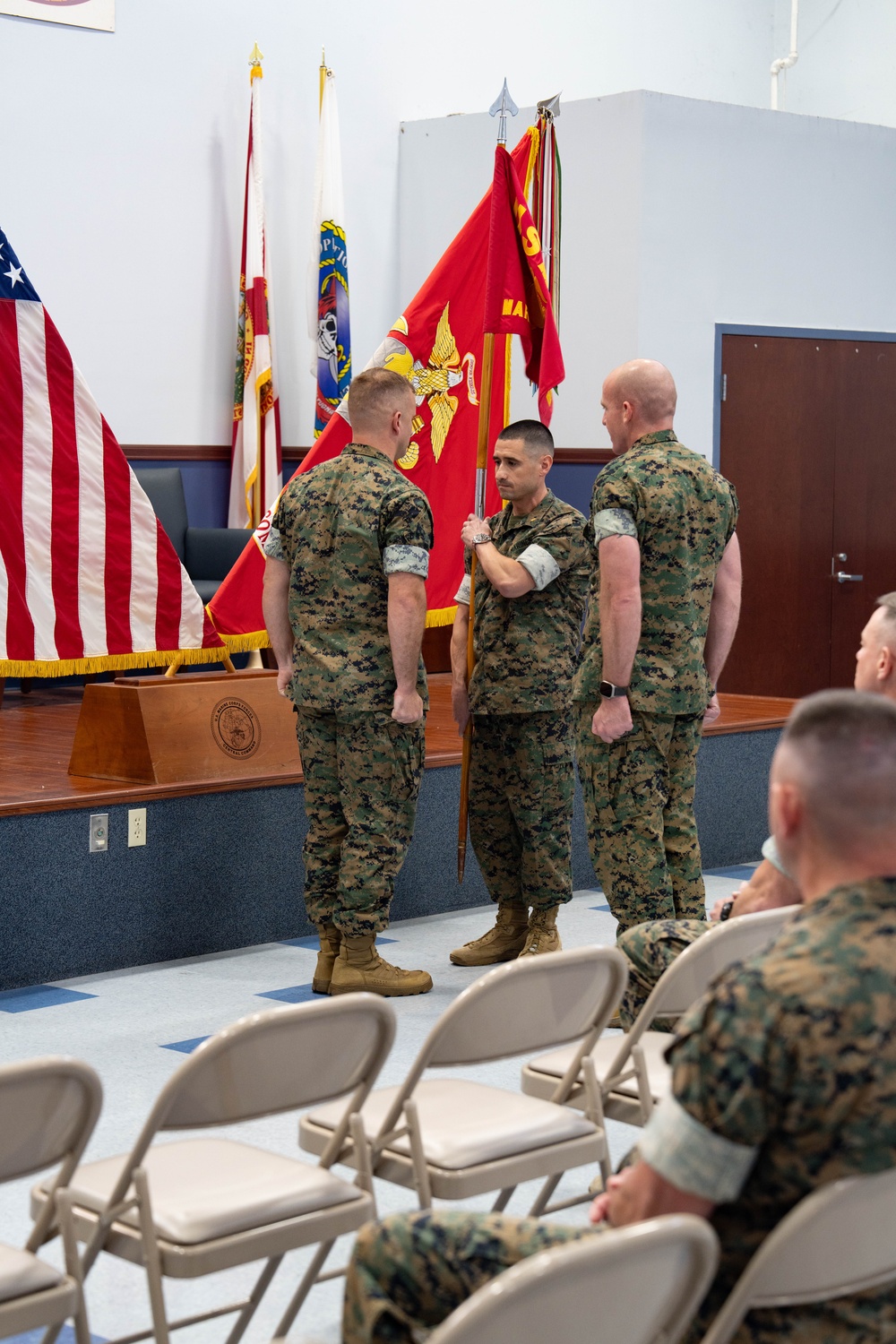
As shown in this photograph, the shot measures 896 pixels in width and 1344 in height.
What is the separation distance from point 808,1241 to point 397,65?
7.98 m

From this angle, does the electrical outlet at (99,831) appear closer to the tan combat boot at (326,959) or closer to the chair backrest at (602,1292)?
the tan combat boot at (326,959)

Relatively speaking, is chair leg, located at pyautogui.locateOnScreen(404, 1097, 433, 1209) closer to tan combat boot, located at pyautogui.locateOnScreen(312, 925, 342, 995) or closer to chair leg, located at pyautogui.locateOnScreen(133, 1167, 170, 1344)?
chair leg, located at pyautogui.locateOnScreen(133, 1167, 170, 1344)

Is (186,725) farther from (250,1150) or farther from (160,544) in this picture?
(250,1150)

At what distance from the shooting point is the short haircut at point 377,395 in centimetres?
428

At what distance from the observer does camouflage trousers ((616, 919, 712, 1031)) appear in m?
2.84

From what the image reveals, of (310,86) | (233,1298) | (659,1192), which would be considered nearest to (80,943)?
(233,1298)

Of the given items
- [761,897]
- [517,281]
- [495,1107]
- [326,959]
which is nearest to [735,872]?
[326,959]

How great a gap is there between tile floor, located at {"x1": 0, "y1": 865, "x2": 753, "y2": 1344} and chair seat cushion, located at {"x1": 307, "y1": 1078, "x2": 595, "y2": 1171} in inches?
11.6

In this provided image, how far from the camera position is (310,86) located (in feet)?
27.2

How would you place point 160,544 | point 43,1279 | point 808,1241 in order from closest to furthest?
point 808,1241, point 43,1279, point 160,544

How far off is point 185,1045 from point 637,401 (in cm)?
187

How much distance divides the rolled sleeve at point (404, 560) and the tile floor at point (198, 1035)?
1.12 metres

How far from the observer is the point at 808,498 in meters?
8.73

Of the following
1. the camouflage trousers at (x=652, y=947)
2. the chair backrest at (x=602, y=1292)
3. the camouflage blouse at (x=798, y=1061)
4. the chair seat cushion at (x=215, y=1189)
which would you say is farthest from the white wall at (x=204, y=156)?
the chair backrest at (x=602, y=1292)
